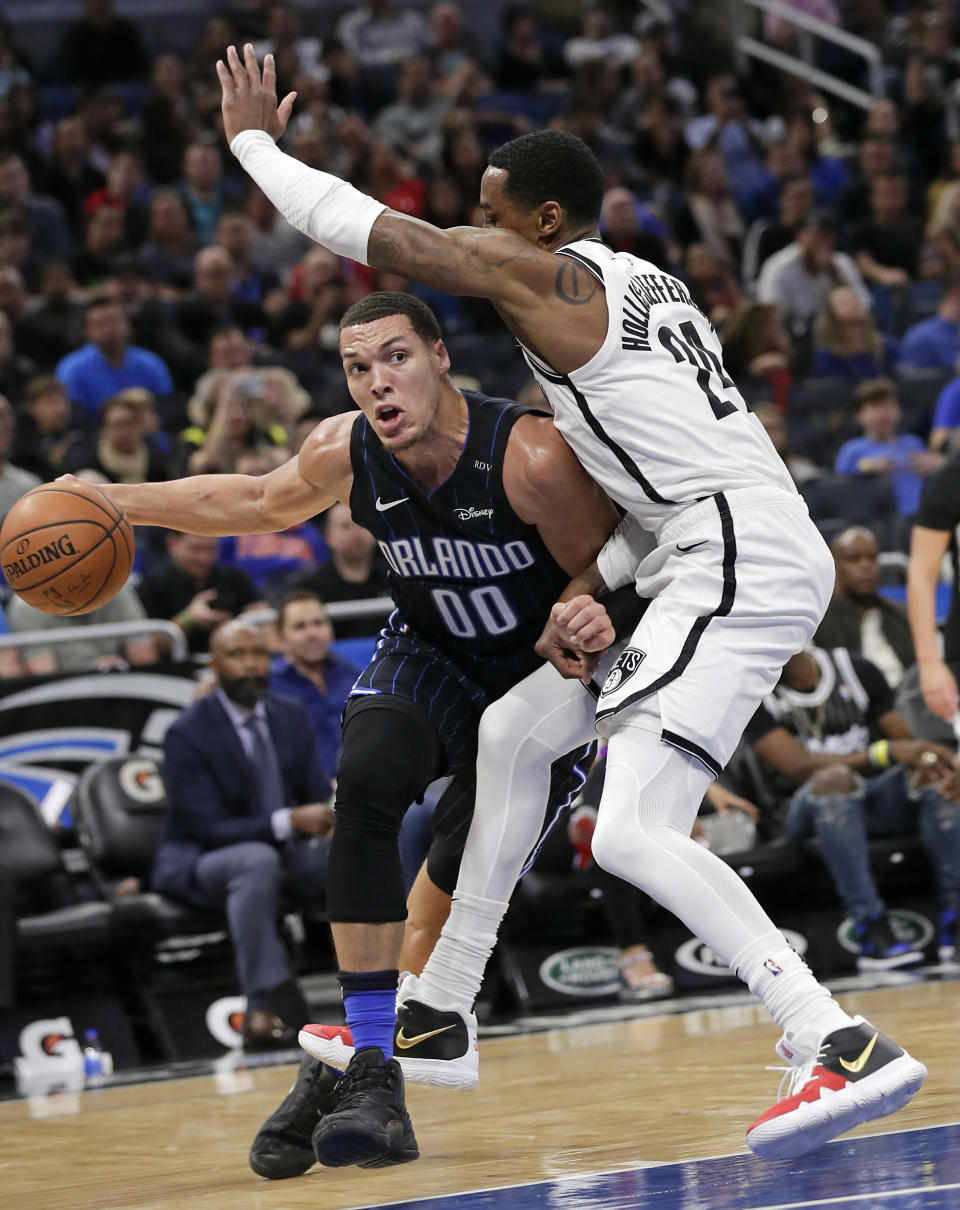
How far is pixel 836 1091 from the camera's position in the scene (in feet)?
11.6

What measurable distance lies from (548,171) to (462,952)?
1.85 m

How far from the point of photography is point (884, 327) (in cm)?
1357

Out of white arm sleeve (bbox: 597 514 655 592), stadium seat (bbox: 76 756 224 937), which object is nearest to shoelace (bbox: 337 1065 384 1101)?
white arm sleeve (bbox: 597 514 655 592)

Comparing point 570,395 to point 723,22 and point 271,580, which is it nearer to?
point 271,580

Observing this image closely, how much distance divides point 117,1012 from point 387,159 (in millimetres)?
7398

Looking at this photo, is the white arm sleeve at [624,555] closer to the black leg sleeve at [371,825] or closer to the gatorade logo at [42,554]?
the black leg sleeve at [371,825]

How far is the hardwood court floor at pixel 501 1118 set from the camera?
396 cm

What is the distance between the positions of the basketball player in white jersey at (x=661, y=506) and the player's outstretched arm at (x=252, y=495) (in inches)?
24.6

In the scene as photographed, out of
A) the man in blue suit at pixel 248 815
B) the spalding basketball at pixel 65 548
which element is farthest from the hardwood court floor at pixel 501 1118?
the spalding basketball at pixel 65 548

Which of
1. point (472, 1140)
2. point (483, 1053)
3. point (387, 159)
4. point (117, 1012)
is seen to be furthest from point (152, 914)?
point (387, 159)

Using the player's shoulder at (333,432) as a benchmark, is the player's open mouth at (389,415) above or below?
above

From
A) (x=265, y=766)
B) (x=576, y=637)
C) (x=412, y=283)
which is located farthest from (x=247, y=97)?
(x=412, y=283)

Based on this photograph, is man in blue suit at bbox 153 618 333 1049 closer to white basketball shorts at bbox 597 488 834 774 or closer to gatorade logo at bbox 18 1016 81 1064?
gatorade logo at bbox 18 1016 81 1064

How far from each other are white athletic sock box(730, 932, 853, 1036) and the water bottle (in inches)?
167
